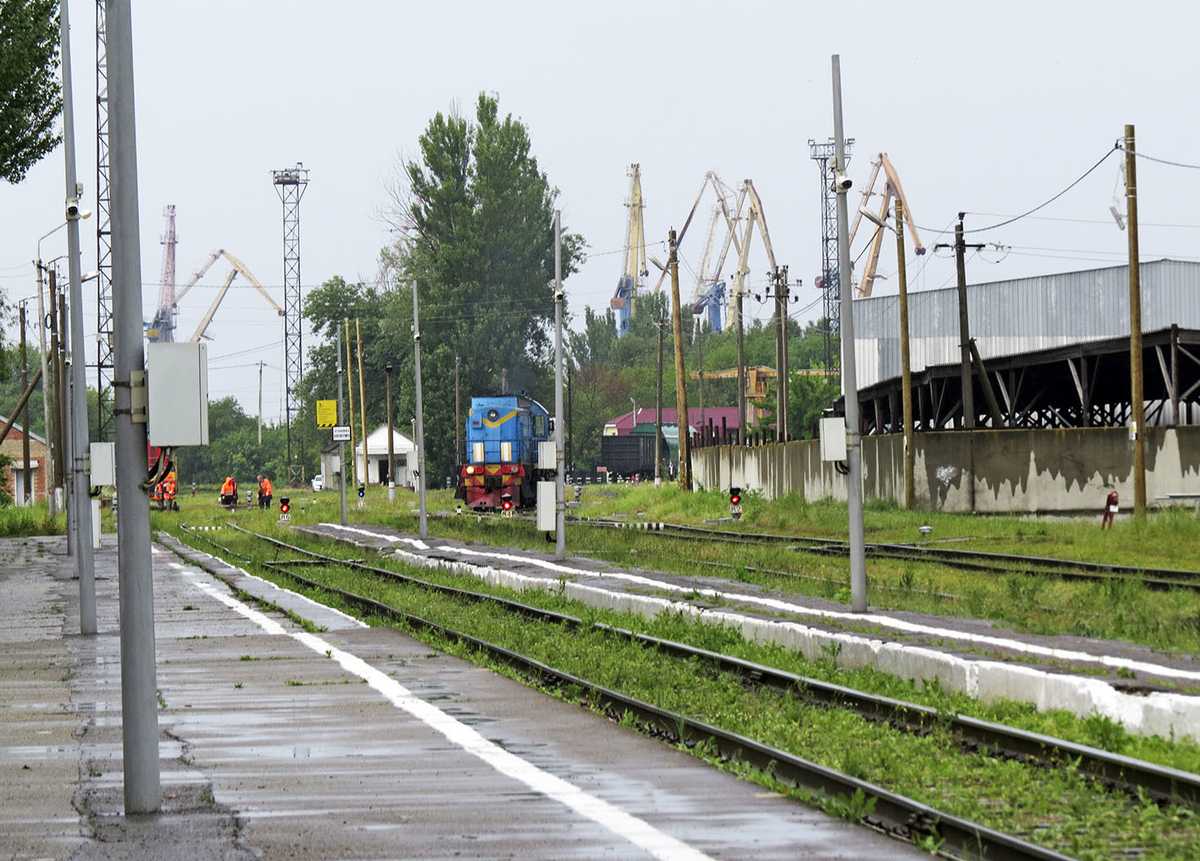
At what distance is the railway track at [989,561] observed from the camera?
24237 millimetres

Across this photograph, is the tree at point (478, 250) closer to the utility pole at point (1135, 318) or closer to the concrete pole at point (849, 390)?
the utility pole at point (1135, 318)

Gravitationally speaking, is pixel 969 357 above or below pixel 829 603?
above

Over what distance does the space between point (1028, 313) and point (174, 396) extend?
182 feet

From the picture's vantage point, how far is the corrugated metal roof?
57.3 m

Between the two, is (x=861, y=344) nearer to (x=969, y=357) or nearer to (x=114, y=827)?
(x=969, y=357)

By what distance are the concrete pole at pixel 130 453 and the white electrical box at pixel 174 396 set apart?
19 cm

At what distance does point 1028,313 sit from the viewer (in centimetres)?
6078

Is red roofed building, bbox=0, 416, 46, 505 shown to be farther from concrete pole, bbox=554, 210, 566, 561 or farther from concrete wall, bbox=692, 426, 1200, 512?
concrete pole, bbox=554, 210, 566, 561

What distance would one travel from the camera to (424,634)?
1950 cm

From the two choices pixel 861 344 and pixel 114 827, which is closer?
pixel 114 827

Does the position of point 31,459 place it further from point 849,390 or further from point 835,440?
point 835,440

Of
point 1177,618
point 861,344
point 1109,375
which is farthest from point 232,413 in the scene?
point 1177,618

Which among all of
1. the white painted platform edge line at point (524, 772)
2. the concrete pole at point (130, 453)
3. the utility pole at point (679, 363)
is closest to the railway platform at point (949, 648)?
the white painted platform edge line at point (524, 772)

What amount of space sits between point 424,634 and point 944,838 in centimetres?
1208
